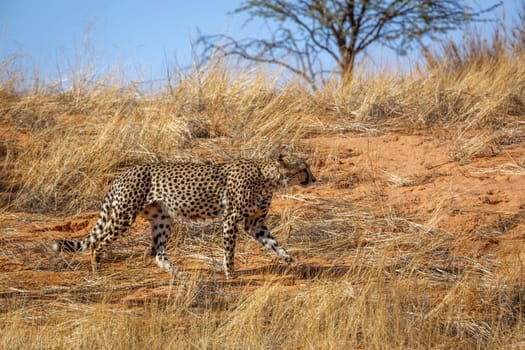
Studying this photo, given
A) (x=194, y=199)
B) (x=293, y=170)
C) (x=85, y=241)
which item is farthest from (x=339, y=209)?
(x=85, y=241)

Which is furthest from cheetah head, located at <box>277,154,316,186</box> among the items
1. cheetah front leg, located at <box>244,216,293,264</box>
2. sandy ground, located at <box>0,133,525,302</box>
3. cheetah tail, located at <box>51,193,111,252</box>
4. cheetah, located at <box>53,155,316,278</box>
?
cheetah tail, located at <box>51,193,111,252</box>

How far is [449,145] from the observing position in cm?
864

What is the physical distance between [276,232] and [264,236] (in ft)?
2.56

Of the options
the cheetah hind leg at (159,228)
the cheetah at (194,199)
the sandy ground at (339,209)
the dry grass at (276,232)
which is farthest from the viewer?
the cheetah hind leg at (159,228)

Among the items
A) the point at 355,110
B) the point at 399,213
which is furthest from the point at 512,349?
the point at 355,110

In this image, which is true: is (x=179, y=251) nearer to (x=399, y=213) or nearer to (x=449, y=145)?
(x=399, y=213)

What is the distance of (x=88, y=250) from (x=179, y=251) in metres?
0.71

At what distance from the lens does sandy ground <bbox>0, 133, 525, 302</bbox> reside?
5805 mm

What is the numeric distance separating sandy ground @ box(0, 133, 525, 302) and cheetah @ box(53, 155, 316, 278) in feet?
0.63

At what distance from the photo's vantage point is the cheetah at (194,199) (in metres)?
5.91

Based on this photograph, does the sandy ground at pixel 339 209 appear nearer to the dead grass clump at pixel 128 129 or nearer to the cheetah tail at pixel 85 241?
the cheetah tail at pixel 85 241

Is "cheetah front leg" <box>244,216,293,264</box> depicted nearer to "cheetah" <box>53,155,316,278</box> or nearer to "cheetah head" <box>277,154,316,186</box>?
"cheetah" <box>53,155,316,278</box>

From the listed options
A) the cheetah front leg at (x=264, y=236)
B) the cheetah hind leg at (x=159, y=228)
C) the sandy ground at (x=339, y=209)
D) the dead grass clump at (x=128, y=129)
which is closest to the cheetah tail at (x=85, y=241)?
the sandy ground at (x=339, y=209)

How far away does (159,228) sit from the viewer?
20.1 ft
